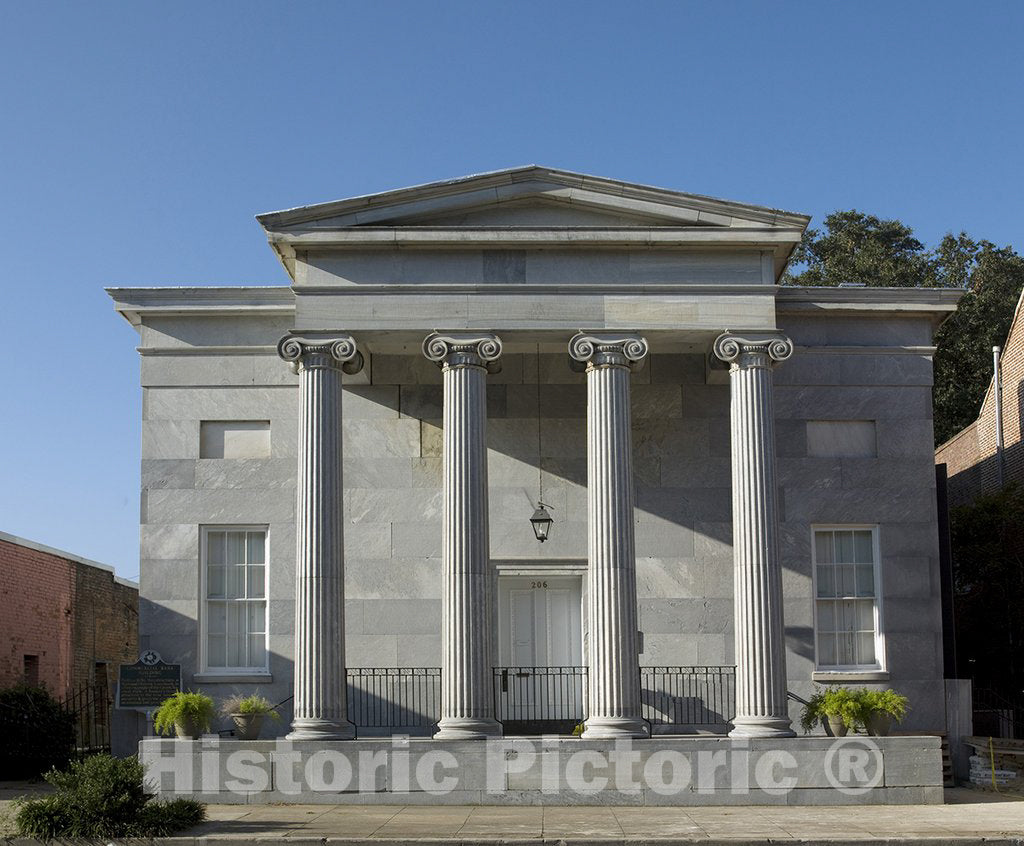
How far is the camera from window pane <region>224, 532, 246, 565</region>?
22.0 meters

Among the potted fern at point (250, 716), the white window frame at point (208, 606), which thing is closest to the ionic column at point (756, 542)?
the potted fern at point (250, 716)

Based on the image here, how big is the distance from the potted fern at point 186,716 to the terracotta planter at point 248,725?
18.2 inches

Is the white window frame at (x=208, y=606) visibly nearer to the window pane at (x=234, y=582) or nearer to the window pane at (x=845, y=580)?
the window pane at (x=234, y=582)

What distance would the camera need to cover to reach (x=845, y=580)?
869 inches

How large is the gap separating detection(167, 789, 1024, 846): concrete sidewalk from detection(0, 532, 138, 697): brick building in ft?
37.5

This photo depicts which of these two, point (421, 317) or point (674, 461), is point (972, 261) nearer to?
point (674, 461)

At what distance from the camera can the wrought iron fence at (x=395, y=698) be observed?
21328 millimetres

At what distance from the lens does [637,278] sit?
20016mm

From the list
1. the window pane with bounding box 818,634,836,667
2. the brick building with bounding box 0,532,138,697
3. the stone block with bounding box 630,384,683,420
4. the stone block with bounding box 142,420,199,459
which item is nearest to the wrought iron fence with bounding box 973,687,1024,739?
the window pane with bounding box 818,634,836,667

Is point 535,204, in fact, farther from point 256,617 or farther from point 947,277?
point 947,277

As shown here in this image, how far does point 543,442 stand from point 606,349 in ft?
10.4

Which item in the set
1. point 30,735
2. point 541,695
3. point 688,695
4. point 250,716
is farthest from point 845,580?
point 30,735

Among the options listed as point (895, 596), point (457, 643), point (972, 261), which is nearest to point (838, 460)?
point (895, 596)

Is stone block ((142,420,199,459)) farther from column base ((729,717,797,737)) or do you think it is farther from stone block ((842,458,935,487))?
stone block ((842,458,935,487))
